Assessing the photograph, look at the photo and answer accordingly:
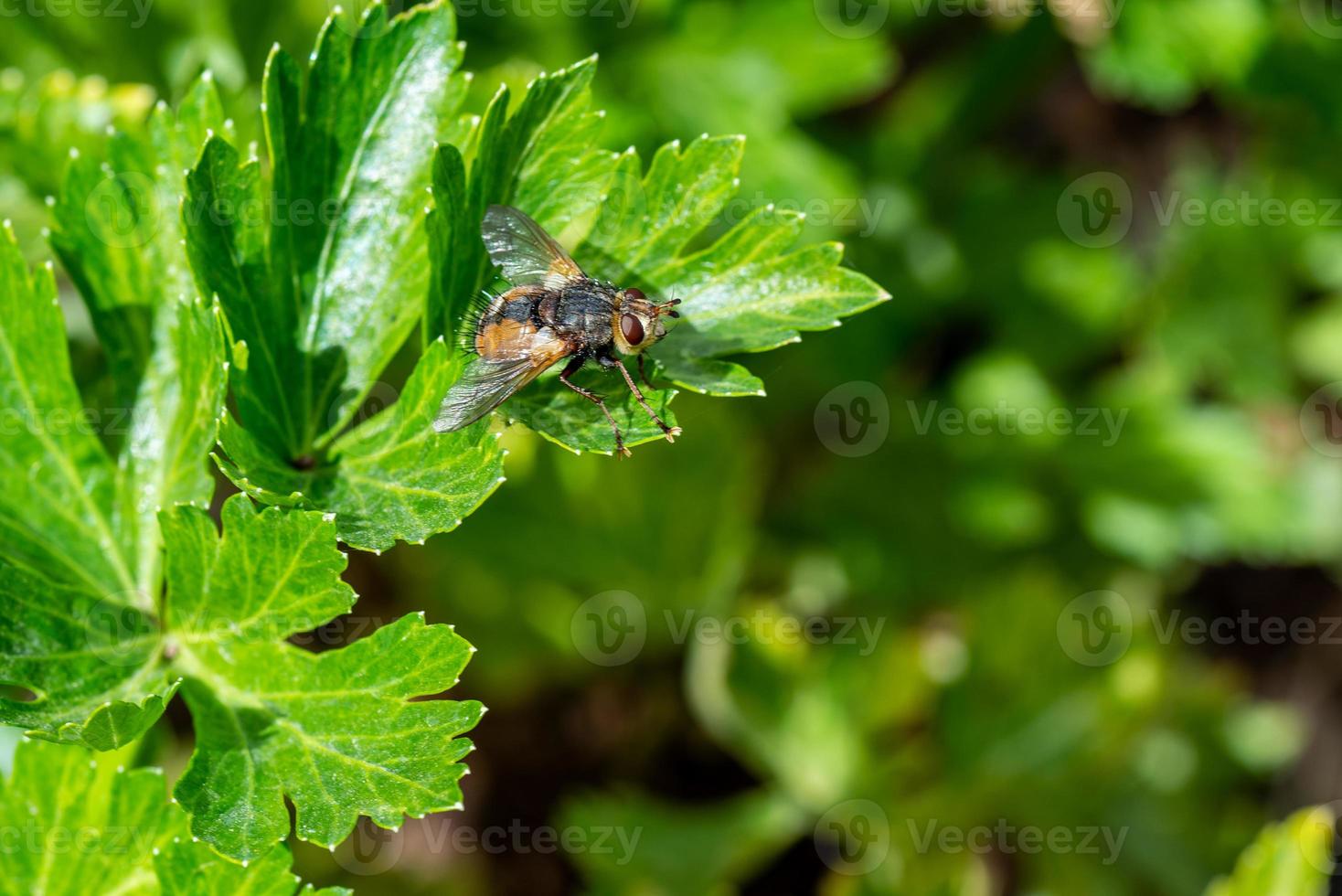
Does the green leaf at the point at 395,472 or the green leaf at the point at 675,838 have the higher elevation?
the green leaf at the point at 395,472

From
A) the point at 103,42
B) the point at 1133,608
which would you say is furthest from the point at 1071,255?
the point at 103,42

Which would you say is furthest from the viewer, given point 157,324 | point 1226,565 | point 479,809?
point 1226,565

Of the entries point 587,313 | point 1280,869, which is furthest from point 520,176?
point 1280,869

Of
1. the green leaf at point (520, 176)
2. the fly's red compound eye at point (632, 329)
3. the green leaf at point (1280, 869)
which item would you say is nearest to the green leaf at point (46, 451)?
the green leaf at point (520, 176)

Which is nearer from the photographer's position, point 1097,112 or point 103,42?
point 103,42

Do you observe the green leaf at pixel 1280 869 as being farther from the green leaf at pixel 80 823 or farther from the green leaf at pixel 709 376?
the green leaf at pixel 80 823

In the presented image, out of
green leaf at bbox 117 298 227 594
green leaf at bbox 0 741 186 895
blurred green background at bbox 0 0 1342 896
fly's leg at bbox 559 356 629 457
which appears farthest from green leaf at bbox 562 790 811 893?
fly's leg at bbox 559 356 629 457

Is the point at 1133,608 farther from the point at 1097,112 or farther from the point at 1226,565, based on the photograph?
the point at 1097,112

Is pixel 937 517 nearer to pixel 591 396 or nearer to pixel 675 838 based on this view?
pixel 675 838
